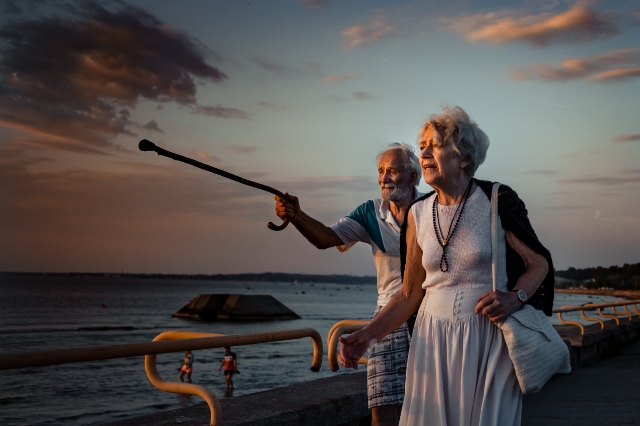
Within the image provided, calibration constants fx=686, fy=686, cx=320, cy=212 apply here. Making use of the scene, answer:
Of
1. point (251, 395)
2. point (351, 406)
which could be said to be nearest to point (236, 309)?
point (351, 406)

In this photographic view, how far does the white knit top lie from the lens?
2.35 metres

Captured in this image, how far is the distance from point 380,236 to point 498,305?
1.23 m

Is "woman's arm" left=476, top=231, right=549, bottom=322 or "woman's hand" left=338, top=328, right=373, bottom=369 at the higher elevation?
"woman's arm" left=476, top=231, right=549, bottom=322

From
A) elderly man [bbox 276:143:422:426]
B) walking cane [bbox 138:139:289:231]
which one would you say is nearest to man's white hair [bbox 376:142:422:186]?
elderly man [bbox 276:143:422:426]

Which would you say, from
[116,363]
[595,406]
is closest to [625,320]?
[595,406]

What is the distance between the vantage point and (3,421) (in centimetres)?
2553

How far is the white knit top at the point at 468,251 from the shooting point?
92.4 inches

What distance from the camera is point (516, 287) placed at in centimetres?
228

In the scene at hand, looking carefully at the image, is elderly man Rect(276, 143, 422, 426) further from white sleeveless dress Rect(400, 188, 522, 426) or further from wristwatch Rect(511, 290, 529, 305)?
wristwatch Rect(511, 290, 529, 305)

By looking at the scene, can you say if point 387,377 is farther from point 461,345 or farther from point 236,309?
point 236,309

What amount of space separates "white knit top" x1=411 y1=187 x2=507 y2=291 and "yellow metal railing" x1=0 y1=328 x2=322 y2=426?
852 mm

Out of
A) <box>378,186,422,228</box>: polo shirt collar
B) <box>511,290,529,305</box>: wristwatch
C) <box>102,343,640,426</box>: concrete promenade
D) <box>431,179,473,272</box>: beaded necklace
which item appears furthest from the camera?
<box>378,186,422,228</box>: polo shirt collar

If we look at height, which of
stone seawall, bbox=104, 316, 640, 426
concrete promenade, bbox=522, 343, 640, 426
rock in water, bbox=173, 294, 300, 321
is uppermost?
stone seawall, bbox=104, 316, 640, 426

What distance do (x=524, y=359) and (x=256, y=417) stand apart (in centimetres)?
149
